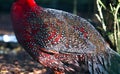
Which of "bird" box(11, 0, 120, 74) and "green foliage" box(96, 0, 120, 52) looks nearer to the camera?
"bird" box(11, 0, 120, 74)

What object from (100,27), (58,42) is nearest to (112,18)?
(100,27)

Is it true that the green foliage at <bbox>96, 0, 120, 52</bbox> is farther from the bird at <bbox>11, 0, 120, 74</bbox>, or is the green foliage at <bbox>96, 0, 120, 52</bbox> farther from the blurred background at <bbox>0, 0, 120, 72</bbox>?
the bird at <bbox>11, 0, 120, 74</bbox>

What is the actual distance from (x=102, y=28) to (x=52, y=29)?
41.8 inches

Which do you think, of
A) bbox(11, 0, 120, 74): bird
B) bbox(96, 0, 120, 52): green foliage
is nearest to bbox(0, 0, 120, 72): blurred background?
bbox(96, 0, 120, 52): green foliage

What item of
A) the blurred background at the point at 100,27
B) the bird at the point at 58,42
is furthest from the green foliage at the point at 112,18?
the bird at the point at 58,42

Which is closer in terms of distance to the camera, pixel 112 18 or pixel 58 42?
pixel 58 42

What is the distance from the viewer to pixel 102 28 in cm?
626

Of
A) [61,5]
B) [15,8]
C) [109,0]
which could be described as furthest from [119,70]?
[61,5]

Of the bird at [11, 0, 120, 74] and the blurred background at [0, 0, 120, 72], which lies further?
the blurred background at [0, 0, 120, 72]

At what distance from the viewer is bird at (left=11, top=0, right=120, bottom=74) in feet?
17.8

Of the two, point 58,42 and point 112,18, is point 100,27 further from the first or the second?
point 58,42

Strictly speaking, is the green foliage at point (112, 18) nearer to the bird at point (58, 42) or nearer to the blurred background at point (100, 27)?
the blurred background at point (100, 27)

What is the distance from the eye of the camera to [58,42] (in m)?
5.41

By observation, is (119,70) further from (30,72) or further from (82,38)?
(30,72)
